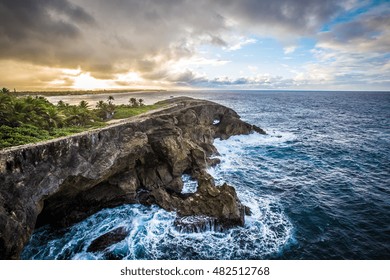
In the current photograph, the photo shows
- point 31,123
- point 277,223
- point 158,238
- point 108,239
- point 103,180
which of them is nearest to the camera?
point 108,239

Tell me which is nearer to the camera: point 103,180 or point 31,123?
point 103,180

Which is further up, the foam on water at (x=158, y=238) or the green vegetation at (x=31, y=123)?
the green vegetation at (x=31, y=123)

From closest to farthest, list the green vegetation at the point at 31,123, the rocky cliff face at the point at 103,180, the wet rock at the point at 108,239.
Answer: the rocky cliff face at the point at 103,180 → the wet rock at the point at 108,239 → the green vegetation at the point at 31,123

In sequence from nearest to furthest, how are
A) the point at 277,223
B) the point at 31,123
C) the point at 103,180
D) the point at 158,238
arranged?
the point at 158,238 < the point at 277,223 < the point at 103,180 < the point at 31,123

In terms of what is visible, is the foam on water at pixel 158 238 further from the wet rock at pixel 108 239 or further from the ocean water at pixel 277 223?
the wet rock at pixel 108 239

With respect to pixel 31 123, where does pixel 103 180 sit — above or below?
below

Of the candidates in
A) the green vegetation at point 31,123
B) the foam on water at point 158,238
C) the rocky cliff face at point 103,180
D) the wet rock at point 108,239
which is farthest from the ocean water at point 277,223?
the green vegetation at point 31,123

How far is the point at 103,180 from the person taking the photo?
17.3m

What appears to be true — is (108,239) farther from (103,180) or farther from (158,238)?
(103,180)

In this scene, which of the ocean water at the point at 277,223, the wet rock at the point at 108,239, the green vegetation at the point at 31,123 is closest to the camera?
the ocean water at the point at 277,223

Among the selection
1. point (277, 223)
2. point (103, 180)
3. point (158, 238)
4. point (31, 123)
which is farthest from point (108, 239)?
point (31, 123)

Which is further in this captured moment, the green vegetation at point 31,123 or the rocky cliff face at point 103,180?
the green vegetation at point 31,123

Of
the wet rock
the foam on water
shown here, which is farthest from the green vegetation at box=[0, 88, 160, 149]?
the wet rock

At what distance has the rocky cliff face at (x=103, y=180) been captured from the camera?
10844mm
